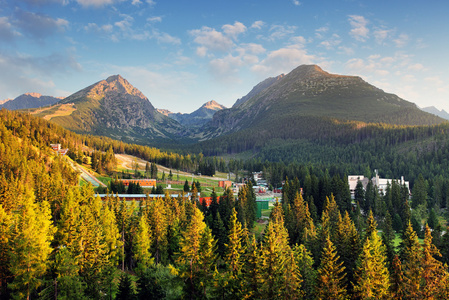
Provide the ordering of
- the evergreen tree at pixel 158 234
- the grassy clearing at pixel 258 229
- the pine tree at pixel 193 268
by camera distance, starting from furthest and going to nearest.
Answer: the grassy clearing at pixel 258 229
the evergreen tree at pixel 158 234
the pine tree at pixel 193 268

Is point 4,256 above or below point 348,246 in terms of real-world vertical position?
above

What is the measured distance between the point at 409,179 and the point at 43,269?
170 metres

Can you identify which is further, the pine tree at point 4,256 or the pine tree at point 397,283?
the pine tree at point 4,256

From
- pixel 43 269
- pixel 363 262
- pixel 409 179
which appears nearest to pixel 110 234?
pixel 43 269

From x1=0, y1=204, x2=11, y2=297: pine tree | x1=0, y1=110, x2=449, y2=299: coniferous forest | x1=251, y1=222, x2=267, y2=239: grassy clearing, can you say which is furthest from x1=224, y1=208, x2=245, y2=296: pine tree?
x1=251, y1=222, x2=267, y2=239: grassy clearing

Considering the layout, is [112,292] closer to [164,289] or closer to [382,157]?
Result: [164,289]

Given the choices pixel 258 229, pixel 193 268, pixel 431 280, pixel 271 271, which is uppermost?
pixel 431 280

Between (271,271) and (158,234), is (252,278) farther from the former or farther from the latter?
(158,234)

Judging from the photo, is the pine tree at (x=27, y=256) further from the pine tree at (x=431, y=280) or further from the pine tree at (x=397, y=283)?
the pine tree at (x=431, y=280)

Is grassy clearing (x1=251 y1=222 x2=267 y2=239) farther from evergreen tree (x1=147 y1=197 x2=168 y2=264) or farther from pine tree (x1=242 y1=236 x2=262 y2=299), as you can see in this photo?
pine tree (x1=242 y1=236 x2=262 y2=299)

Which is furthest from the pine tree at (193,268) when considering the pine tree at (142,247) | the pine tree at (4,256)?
the pine tree at (4,256)

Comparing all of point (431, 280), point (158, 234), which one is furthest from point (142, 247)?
point (431, 280)

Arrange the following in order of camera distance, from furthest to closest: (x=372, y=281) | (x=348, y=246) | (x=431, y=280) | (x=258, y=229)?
(x=258, y=229) < (x=348, y=246) < (x=372, y=281) < (x=431, y=280)

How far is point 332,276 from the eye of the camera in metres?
36.4
